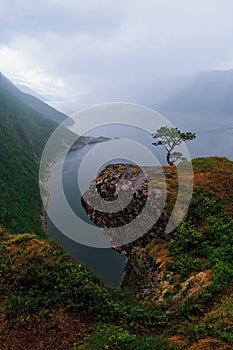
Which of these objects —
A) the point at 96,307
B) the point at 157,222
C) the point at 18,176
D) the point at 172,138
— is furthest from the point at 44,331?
the point at 18,176

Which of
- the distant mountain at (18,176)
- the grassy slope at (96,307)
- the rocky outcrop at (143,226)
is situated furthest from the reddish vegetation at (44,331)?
the distant mountain at (18,176)

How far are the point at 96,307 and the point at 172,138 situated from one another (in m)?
21.1

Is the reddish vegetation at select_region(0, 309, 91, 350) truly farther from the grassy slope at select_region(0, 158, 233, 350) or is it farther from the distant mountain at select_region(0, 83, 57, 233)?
the distant mountain at select_region(0, 83, 57, 233)

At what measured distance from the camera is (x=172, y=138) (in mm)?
27016

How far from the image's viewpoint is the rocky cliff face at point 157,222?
10406 millimetres

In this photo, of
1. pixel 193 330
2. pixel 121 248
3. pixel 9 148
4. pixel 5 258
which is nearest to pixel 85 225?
pixel 121 248

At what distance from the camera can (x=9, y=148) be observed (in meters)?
104

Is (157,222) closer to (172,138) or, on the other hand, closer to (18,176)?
(172,138)

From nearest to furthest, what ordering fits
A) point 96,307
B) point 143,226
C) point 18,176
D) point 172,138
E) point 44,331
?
point 44,331
point 96,307
point 143,226
point 172,138
point 18,176

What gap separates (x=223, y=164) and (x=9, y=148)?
99492 millimetres

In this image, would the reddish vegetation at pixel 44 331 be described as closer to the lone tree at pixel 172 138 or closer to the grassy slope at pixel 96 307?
the grassy slope at pixel 96 307

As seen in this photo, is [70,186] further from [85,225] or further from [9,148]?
[85,225]

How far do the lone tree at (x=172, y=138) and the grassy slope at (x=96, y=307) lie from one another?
51.9 ft

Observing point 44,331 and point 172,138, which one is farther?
point 172,138
